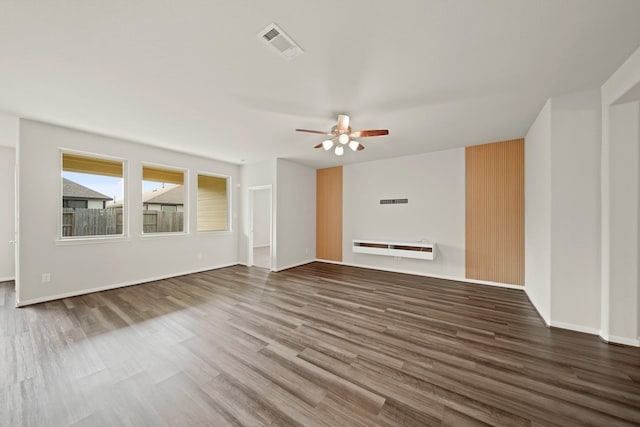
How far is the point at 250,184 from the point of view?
6.21 m

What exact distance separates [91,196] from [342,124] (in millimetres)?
4652

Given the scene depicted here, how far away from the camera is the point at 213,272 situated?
18.0 feet

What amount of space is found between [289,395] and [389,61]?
296 centimetres

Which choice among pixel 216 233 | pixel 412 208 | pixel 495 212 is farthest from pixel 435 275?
pixel 216 233

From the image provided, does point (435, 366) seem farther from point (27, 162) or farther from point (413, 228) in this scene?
point (27, 162)

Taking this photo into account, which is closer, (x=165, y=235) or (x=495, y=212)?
(x=495, y=212)

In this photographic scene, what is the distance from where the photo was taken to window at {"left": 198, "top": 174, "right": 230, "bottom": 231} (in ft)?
18.9

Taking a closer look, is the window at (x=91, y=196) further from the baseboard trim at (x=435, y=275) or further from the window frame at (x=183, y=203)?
the baseboard trim at (x=435, y=275)

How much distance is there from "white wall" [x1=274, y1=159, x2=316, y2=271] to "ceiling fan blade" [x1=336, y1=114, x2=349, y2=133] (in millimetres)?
2882

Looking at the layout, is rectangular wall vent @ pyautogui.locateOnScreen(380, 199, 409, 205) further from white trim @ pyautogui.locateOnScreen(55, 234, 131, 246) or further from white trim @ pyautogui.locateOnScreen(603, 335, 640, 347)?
white trim @ pyautogui.locateOnScreen(55, 234, 131, 246)

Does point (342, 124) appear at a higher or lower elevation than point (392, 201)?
higher

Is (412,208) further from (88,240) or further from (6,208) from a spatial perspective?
(6,208)

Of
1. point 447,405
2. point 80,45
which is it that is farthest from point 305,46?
point 447,405

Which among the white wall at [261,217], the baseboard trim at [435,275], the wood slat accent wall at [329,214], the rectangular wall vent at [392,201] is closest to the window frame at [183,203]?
the wood slat accent wall at [329,214]
